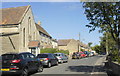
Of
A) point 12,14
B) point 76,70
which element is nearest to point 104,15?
point 76,70

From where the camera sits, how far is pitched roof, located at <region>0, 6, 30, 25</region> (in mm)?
32625

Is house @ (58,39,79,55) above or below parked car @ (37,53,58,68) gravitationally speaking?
above

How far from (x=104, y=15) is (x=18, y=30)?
21960 mm

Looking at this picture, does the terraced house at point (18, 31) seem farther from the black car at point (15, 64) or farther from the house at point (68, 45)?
the house at point (68, 45)

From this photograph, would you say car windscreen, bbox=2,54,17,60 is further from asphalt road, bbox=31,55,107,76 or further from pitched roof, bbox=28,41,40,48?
pitched roof, bbox=28,41,40,48

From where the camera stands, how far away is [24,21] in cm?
3325

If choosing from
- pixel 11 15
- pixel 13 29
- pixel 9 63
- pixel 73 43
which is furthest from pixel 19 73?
pixel 73 43

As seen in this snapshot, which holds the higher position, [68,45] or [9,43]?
[68,45]

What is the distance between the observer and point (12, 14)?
115 ft

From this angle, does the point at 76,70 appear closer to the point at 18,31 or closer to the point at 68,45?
the point at 18,31

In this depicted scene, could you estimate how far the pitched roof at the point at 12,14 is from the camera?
32625mm

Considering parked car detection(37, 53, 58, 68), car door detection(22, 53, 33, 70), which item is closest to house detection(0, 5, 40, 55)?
parked car detection(37, 53, 58, 68)

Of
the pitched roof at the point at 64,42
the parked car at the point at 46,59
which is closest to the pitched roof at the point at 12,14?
the parked car at the point at 46,59

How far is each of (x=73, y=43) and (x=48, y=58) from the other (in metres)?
63.4
